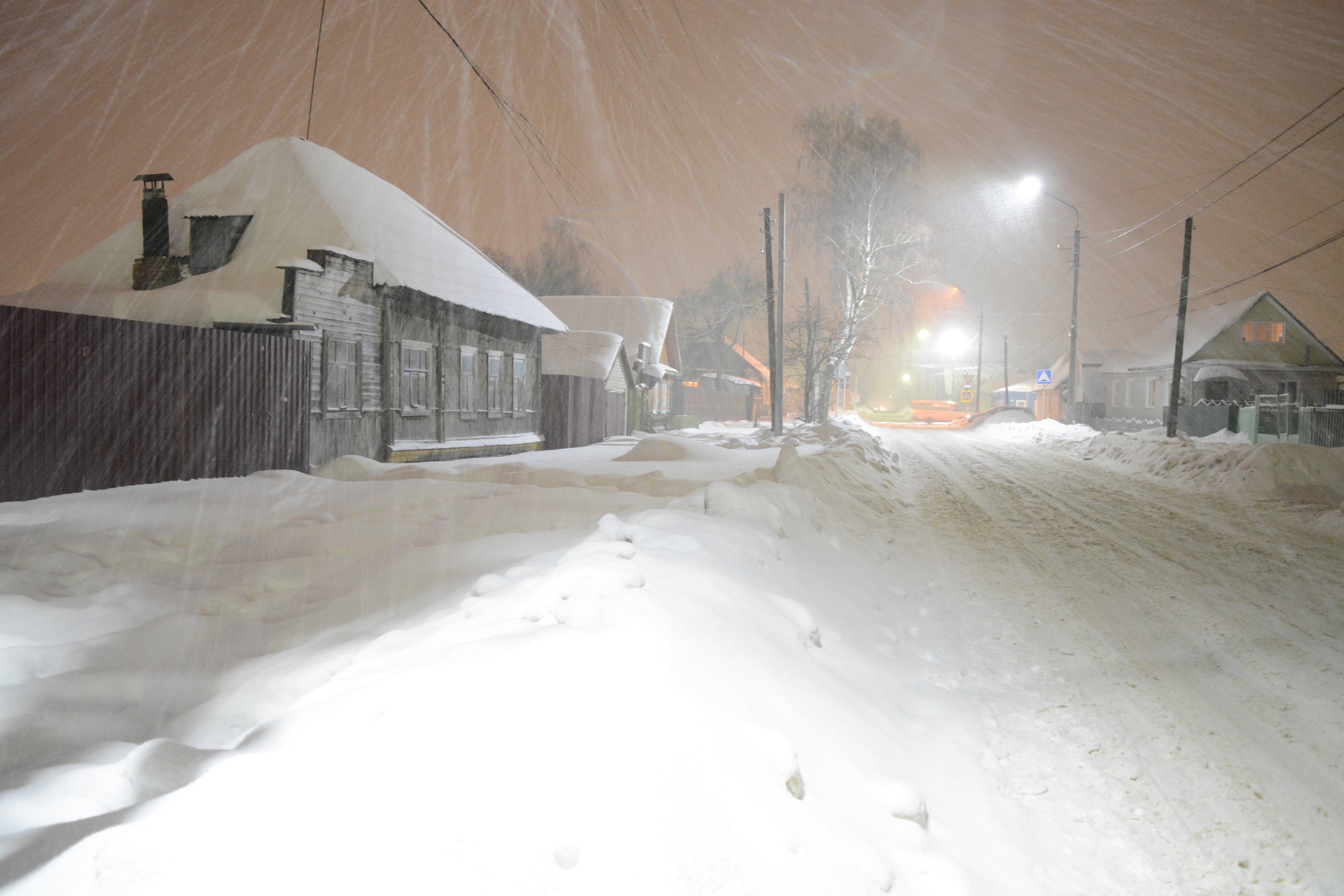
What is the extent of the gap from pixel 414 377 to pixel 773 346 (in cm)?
1285

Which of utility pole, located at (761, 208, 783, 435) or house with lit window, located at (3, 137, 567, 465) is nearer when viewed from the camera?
house with lit window, located at (3, 137, 567, 465)

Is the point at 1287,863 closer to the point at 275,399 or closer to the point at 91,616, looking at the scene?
the point at 91,616

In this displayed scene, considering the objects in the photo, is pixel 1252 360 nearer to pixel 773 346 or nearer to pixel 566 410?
pixel 773 346

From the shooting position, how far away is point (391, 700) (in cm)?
225

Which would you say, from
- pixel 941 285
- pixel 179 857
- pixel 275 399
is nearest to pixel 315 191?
pixel 275 399

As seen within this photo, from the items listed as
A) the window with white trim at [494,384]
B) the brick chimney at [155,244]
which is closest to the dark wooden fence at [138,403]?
the brick chimney at [155,244]

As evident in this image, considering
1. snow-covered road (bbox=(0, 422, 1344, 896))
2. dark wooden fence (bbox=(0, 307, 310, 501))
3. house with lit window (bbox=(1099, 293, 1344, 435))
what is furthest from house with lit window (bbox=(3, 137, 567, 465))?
house with lit window (bbox=(1099, 293, 1344, 435))

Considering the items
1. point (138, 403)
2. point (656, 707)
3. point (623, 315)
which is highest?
point (623, 315)

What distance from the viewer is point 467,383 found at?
17.6 meters

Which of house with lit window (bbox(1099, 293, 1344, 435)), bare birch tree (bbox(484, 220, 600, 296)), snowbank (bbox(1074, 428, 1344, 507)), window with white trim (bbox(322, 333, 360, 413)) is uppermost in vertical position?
bare birch tree (bbox(484, 220, 600, 296))

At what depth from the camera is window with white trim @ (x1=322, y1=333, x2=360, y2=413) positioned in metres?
13.3

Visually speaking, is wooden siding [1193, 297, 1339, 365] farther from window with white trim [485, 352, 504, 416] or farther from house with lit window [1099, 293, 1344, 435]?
window with white trim [485, 352, 504, 416]

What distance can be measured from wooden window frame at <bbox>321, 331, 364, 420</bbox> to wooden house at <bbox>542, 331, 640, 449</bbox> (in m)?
7.35

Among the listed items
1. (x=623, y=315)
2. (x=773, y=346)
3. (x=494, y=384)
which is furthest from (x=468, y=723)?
(x=623, y=315)
